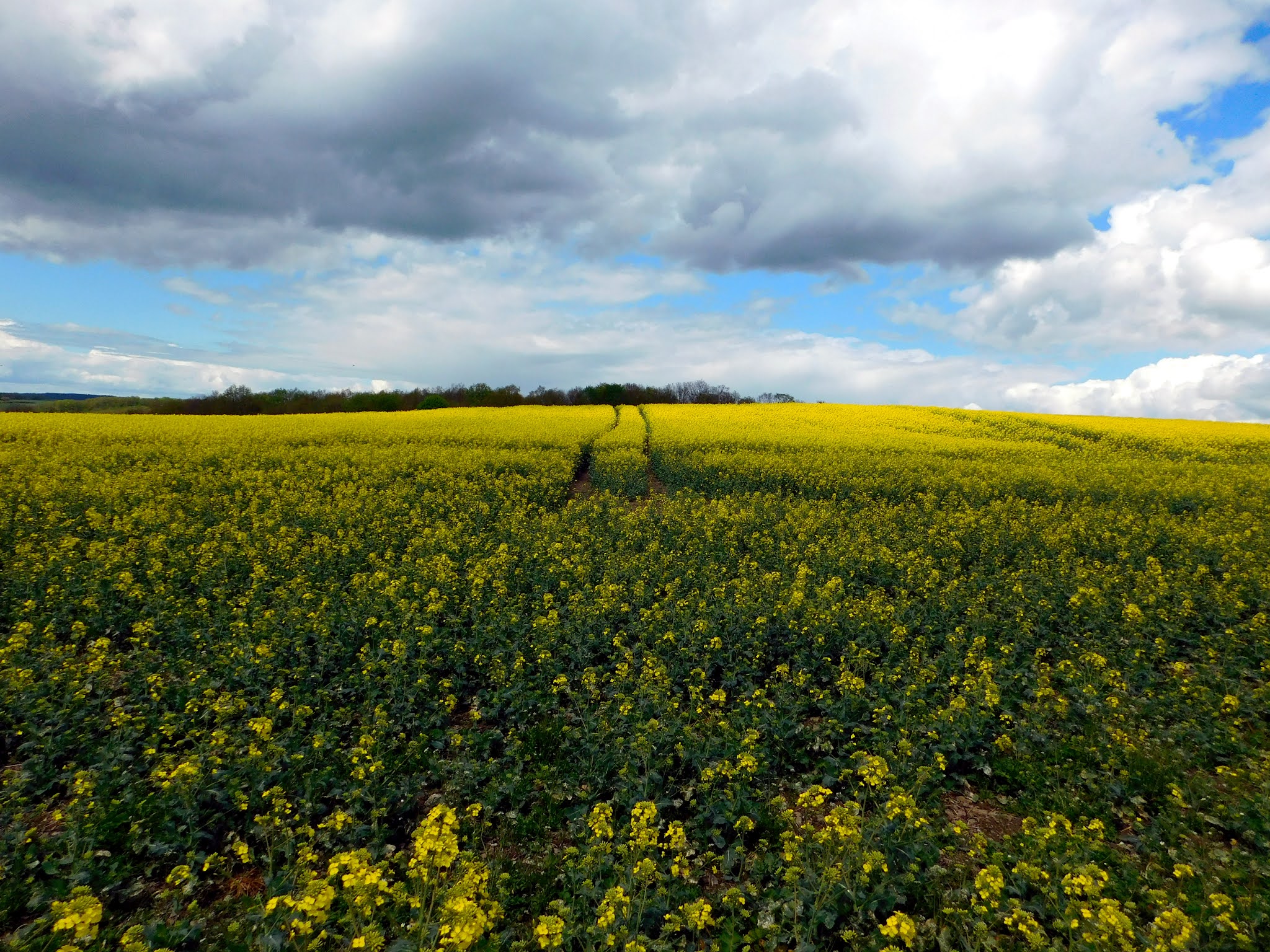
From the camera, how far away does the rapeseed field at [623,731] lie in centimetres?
479

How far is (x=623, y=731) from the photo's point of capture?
7012 millimetres

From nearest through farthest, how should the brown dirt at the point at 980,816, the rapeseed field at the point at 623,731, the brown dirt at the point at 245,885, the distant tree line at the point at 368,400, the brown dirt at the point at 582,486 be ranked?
the rapeseed field at the point at 623,731 < the brown dirt at the point at 245,885 < the brown dirt at the point at 980,816 < the brown dirt at the point at 582,486 < the distant tree line at the point at 368,400

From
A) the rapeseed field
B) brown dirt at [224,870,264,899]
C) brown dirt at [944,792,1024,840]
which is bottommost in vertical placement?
brown dirt at [944,792,1024,840]

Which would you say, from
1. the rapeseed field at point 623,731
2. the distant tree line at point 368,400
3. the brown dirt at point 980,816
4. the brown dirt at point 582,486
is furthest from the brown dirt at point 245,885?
the distant tree line at point 368,400

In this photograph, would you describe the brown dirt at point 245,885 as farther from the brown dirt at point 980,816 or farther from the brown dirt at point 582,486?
the brown dirt at point 582,486

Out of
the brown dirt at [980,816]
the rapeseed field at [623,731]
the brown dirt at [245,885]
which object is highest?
the rapeseed field at [623,731]

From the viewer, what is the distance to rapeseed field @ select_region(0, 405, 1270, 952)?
4.79 metres

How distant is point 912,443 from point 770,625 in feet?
88.2

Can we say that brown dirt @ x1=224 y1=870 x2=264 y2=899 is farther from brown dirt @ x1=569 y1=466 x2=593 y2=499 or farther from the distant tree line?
the distant tree line

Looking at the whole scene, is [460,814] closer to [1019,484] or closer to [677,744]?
[677,744]

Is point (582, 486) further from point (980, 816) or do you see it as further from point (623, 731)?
point (980, 816)

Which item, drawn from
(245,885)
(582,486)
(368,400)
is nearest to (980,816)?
(245,885)

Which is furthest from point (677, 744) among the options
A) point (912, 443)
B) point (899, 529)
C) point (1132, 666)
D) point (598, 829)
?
point (912, 443)

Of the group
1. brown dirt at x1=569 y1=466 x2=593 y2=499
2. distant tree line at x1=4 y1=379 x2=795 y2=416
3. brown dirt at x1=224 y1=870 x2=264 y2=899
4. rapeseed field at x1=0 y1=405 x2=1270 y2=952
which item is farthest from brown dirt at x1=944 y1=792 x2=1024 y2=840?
distant tree line at x1=4 y1=379 x2=795 y2=416
